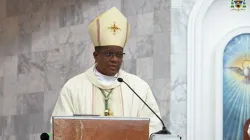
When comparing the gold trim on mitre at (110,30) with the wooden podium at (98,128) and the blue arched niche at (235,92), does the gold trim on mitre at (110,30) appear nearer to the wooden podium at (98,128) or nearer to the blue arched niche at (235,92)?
the wooden podium at (98,128)

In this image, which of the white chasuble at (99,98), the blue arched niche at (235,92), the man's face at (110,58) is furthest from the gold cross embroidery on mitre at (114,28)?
the blue arched niche at (235,92)

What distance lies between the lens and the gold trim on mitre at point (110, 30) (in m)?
7.39

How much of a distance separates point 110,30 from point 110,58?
294 mm

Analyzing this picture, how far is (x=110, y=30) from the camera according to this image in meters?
7.44

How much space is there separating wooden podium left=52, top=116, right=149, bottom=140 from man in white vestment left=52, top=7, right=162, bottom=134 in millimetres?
1615

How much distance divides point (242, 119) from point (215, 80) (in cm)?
55

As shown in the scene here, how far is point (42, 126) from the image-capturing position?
10922mm

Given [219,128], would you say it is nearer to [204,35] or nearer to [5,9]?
[204,35]

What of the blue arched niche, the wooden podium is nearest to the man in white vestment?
the wooden podium

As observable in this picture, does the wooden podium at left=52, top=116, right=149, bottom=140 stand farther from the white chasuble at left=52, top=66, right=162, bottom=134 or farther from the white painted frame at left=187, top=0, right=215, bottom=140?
the white painted frame at left=187, top=0, right=215, bottom=140

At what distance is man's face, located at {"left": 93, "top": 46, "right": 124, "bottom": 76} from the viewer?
732cm

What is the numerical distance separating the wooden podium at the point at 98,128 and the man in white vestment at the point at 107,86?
1615 mm

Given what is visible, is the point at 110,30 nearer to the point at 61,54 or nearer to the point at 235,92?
the point at 235,92

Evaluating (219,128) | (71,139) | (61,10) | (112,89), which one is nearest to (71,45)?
(61,10)
